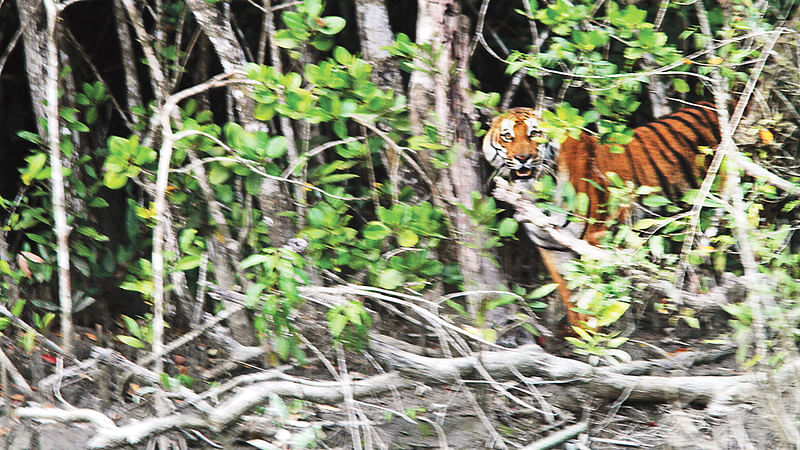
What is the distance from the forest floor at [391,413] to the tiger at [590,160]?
24.1 inches

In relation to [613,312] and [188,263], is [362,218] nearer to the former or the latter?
[188,263]

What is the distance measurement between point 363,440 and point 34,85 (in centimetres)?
216

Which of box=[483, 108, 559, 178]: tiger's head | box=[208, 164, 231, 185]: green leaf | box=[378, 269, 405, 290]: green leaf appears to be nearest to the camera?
box=[378, 269, 405, 290]: green leaf

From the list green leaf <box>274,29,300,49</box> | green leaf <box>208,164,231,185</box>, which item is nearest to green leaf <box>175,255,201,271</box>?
green leaf <box>208,164,231,185</box>

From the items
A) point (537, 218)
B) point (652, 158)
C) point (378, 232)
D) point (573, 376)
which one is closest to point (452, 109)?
point (537, 218)

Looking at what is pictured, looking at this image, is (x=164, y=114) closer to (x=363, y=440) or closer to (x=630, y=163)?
(x=363, y=440)

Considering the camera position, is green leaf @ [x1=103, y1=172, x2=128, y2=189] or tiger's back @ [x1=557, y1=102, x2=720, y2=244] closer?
green leaf @ [x1=103, y1=172, x2=128, y2=189]

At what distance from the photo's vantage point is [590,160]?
12.0 ft

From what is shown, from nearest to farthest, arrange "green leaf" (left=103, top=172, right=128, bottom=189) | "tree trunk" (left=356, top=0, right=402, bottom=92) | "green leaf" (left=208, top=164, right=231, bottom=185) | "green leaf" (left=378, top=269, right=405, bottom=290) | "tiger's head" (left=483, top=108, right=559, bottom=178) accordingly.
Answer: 1. "green leaf" (left=103, top=172, right=128, bottom=189)
2. "green leaf" (left=378, top=269, right=405, bottom=290)
3. "green leaf" (left=208, top=164, right=231, bottom=185)
4. "tree trunk" (left=356, top=0, right=402, bottom=92)
5. "tiger's head" (left=483, top=108, right=559, bottom=178)

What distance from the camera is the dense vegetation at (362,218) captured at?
106 inches

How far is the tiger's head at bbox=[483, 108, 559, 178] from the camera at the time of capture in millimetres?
3576

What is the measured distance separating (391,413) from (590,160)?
1588 mm

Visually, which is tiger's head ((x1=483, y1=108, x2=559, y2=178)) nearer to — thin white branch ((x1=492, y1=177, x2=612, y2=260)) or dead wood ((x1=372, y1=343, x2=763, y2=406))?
thin white branch ((x1=492, y1=177, x2=612, y2=260))

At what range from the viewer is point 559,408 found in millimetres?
2992
